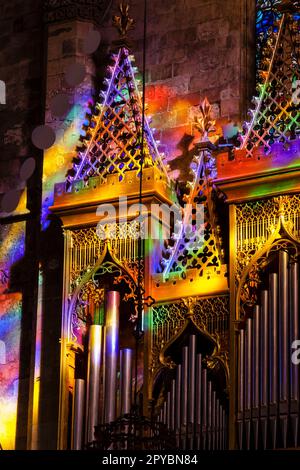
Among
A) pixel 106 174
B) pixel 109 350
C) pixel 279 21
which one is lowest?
pixel 109 350

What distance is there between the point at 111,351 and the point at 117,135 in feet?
8.43

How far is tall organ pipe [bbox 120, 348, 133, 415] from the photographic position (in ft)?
60.8

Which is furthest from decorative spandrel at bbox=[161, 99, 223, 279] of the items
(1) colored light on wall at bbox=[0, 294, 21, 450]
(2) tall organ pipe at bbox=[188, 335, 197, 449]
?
(1) colored light on wall at bbox=[0, 294, 21, 450]

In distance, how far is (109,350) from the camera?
18797mm

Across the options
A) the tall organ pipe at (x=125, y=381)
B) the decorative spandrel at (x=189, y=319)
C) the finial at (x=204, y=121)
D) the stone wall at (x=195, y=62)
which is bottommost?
the tall organ pipe at (x=125, y=381)

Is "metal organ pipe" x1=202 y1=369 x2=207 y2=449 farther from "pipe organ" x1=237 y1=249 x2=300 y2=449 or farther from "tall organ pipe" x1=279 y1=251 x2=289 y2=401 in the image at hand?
"tall organ pipe" x1=279 y1=251 x2=289 y2=401

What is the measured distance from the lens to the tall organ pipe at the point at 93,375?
1867 centimetres

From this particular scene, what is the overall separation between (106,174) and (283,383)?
3.48 m

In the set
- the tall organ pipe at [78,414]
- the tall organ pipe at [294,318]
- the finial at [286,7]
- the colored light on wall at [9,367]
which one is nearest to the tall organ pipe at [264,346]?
the tall organ pipe at [294,318]

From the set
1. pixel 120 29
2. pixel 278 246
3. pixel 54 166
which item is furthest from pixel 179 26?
pixel 278 246

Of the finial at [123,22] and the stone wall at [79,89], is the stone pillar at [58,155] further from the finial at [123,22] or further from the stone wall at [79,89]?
the finial at [123,22]

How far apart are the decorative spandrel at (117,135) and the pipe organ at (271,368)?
92.0 inches
